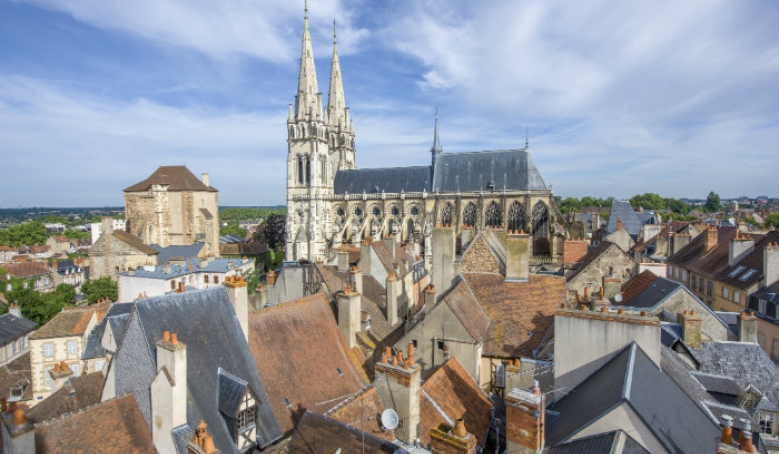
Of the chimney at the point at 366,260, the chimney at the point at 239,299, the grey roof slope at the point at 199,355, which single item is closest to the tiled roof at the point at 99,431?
the grey roof slope at the point at 199,355

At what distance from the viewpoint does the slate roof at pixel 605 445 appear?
584 cm

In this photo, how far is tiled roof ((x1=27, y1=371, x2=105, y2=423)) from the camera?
10.7m

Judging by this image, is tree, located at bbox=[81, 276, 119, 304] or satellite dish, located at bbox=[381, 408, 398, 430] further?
tree, located at bbox=[81, 276, 119, 304]

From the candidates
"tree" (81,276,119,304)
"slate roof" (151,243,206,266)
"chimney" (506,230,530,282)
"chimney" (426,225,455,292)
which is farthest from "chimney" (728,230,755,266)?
"tree" (81,276,119,304)

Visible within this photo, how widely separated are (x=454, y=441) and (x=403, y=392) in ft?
6.66

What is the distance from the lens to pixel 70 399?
439 inches

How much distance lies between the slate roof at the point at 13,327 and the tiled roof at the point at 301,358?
2549cm

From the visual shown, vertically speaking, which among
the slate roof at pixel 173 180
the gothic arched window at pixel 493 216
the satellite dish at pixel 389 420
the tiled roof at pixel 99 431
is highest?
the slate roof at pixel 173 180

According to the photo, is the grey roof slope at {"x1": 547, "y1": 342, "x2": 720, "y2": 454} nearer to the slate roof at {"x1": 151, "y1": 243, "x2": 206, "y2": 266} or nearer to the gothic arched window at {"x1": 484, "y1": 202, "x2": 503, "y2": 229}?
the slate roof at {"x1": 151, "y1": 243, "x2": 206, "y2": 266}

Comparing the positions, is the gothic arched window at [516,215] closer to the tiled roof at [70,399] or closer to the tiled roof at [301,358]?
the tiled roof at [301,358]

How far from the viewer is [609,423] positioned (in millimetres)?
6234

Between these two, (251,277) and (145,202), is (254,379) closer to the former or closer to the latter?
(251,277)

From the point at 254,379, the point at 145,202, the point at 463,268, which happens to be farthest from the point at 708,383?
the point at 145,202

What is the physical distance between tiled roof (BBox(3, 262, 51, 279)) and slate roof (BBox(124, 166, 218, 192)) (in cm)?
1526
